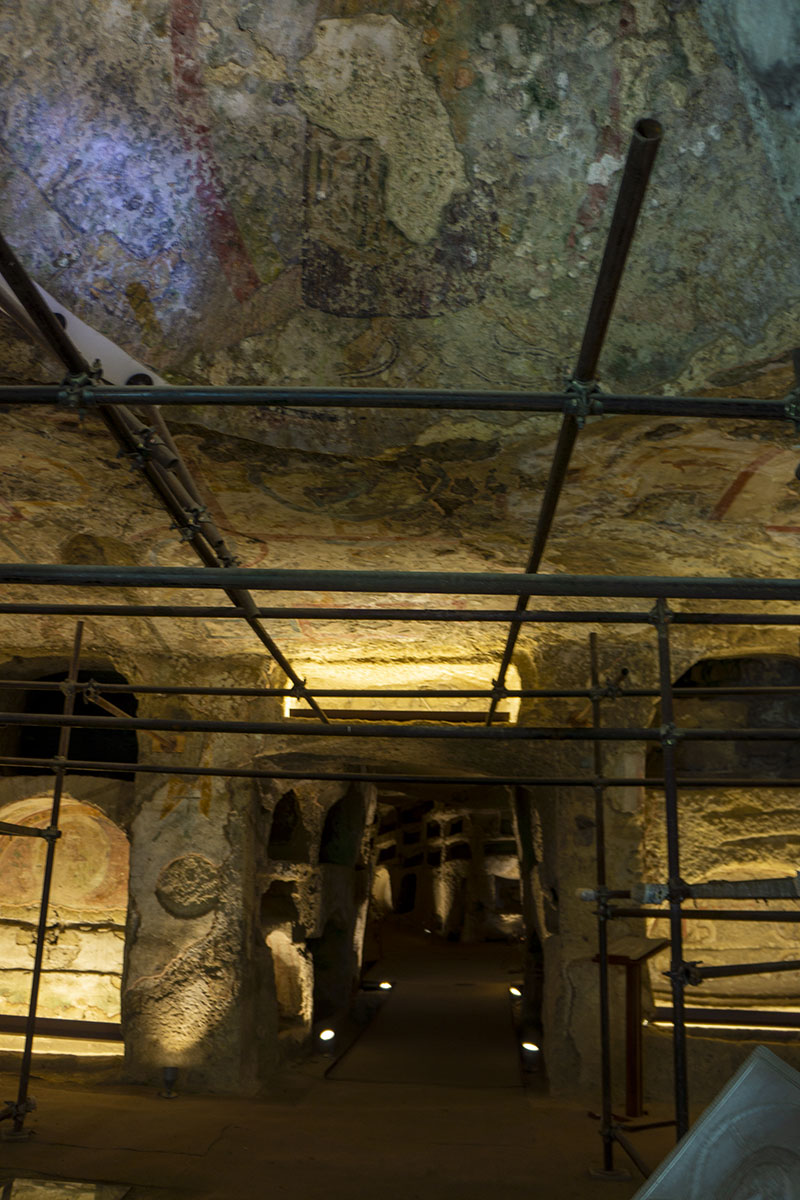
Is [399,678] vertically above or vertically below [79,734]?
above

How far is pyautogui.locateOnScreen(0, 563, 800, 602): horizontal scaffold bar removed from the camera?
8.46ft

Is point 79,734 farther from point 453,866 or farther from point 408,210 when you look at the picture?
point 453,866

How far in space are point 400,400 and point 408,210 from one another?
162 cm

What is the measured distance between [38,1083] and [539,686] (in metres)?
4.56

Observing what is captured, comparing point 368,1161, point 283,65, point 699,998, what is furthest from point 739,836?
point 283,65

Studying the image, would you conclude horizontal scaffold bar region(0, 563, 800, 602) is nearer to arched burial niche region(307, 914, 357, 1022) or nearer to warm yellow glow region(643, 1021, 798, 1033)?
warm yellow glow region(643, 1021, 798, 1033)

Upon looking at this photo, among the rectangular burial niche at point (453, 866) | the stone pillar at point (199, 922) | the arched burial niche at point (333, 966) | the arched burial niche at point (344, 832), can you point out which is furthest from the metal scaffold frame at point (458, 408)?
the rectangular burial niche at point (453, 866)

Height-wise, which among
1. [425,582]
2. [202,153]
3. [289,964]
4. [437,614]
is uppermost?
[202,153]

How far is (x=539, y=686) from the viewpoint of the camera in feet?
22.5

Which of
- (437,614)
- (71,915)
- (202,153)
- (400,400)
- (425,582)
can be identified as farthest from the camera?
(71,915)

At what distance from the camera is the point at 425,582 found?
2639mm

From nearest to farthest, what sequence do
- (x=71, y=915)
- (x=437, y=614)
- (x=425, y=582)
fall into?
1. (x=425, y=582)
2. (x=437, y=614)
3. (x=71, y=915)

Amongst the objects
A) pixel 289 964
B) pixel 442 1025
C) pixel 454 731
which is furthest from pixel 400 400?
pixel 442 1025

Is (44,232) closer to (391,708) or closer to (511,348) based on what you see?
(511,348)
